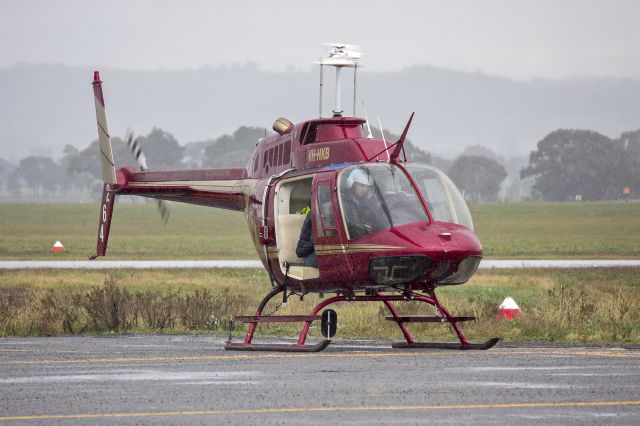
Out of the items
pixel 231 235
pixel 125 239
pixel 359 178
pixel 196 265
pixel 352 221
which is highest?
pixel 359 178

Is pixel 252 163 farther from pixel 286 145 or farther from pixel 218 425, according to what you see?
pixel 218 425

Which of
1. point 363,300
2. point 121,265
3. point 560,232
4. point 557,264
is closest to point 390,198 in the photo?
point 363,300

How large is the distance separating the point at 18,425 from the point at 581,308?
14.5 meters

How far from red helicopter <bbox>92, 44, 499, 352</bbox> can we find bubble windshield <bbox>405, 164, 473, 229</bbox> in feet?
0.05

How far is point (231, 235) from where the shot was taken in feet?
307

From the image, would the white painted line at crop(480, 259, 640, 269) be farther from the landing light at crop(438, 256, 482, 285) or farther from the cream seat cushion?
the landing light at crop(438, 256, 482, 285)

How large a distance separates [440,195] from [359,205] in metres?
1.17

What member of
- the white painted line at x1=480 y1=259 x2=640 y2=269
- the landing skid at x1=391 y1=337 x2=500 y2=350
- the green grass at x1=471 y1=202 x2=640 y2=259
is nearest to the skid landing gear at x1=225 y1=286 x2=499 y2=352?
the landing skid at x1=391 y1=337 x2=500 y2=350

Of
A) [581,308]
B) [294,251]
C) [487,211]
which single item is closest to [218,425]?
[294,251]

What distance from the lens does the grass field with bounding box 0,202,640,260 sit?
6125cm

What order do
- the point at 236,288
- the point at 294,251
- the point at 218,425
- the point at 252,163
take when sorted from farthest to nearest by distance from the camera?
the point at 236,288
the point at 252,163
the point at 294,251
the point at 218,425

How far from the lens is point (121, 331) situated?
2272cm

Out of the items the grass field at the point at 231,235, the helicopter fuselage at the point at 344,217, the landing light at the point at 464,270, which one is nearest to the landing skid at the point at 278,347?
the helicopter fuselage at the point at 344,217

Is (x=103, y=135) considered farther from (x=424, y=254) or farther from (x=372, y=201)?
(x=424, y=254)
